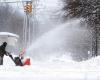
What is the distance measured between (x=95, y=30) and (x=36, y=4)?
1913 centimetres

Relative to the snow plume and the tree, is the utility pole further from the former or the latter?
the tree

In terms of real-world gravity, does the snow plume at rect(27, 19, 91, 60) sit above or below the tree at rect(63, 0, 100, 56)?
below

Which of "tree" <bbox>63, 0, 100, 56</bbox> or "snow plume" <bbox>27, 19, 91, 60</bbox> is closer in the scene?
"snow plume" <bbox>27, 19, 91, 60</bbox>

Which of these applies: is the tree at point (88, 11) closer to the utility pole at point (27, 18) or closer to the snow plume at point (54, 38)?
the snow plume at point (54, 38)

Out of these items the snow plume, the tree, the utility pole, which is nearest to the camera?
the snow plume

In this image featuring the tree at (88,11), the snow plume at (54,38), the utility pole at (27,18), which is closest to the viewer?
the snow plume at (54,38)

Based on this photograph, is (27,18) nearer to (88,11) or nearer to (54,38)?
(88,11)

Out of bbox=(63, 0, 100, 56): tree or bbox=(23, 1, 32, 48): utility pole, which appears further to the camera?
bbox=(63, 0, 100, 56): tree

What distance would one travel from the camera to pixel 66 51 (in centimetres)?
5422

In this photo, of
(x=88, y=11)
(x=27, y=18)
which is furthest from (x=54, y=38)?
(x=27, y=18)

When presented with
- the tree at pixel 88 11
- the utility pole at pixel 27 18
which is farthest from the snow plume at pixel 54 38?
the utility pole at pixel 27 18

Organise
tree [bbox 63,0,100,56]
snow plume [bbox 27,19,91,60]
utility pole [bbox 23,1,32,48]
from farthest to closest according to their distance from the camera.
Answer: tree [bbox 63,0,100,56]
utility pole [bbox 23,1,32,48]
snow plume [bbox 27,19,91,60]

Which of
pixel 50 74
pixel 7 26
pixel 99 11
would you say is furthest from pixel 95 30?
pixel 7 26

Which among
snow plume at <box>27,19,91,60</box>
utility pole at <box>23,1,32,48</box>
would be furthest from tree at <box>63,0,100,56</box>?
utility pole at <box>23,1,32,48</box>
